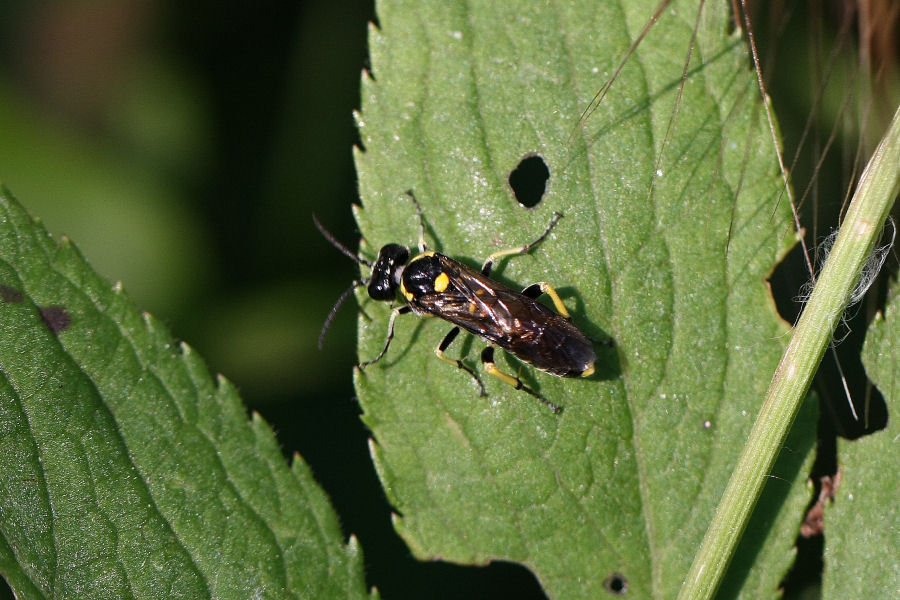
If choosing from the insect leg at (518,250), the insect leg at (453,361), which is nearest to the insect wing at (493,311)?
the insect leg at (518,250)

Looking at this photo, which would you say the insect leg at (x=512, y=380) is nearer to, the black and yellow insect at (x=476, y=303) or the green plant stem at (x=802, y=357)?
the black and yellow insect at (x=476, y=303)

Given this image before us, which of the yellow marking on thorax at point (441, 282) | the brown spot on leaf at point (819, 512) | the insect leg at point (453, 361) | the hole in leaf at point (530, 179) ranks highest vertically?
the hole in leaf at point (530, 179)

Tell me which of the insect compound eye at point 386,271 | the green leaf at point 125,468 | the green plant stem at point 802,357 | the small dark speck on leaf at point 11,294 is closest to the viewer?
the green plant stem at point 802,357

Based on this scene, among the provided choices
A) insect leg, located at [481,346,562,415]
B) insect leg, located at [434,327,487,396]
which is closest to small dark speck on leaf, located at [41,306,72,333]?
insect leg, located at [434,327,487,396]

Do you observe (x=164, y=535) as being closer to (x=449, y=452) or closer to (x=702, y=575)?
(x=449, y=452)

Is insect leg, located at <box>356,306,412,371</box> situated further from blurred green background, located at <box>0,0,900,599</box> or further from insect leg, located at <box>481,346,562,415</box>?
blurred green background, located at <box>0,0,900,599</box>

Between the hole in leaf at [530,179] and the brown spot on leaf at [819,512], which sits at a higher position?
the hole in leaf at [530,179]
